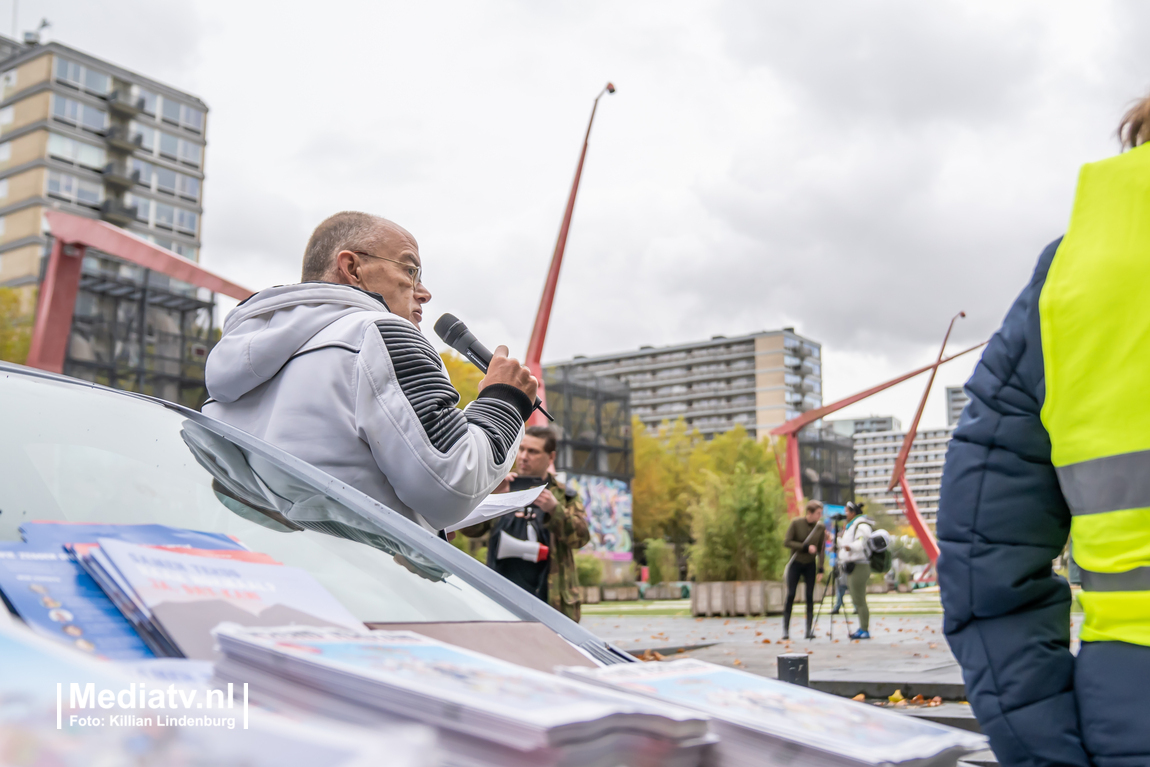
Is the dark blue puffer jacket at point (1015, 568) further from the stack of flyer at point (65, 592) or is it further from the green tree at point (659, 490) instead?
the green tree at point (659, 490)

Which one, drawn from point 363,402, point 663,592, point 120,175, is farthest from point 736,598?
point 120,175

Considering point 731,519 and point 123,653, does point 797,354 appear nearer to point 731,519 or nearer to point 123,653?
point 731,519

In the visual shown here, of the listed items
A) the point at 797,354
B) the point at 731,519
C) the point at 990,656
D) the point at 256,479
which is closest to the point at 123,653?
the point at 256,479

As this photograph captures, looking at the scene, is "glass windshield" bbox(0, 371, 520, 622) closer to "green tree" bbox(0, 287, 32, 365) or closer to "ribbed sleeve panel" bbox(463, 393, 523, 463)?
"ribbed sleeve panel" bbox(463, 393, 523, 463)

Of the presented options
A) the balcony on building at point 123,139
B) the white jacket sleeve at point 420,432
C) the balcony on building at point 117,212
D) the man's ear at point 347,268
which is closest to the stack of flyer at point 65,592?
the white jacket sleeve at point 420,432

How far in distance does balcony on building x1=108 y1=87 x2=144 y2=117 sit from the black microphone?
67.4 metres

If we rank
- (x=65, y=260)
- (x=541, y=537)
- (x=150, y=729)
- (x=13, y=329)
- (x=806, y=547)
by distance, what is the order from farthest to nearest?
(x=13, y=329), (x=65, y=260), (x=806, y=547), (x=541, y=537), (x=150, y=729)

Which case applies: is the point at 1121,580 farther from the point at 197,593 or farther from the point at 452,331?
the point at 452,331

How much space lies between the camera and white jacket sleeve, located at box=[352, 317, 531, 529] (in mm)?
2006

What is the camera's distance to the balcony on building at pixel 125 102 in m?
62.9

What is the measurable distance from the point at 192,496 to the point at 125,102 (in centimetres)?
6948

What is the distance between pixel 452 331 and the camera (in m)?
3.38

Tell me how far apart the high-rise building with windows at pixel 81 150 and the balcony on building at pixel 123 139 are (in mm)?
61

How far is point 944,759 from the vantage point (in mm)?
918
